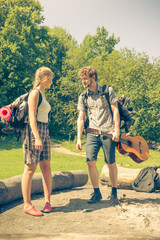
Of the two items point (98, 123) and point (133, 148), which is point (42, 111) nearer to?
point (98, 123)

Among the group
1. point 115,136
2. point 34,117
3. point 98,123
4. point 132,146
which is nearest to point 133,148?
point 132,146

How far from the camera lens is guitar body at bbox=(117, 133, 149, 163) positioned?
5203 mm

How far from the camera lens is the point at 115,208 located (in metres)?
4.71

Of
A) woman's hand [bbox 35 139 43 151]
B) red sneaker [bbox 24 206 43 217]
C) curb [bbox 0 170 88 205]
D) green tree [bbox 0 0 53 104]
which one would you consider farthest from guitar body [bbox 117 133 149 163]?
green tree [bbox 0 0 53 104]

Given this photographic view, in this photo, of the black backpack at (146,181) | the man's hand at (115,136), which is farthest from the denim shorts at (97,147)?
the black backpack at (146,181)

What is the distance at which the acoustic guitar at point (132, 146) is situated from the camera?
5.17 metres

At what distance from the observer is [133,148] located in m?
5.36

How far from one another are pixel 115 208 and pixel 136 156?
1132 millimetres

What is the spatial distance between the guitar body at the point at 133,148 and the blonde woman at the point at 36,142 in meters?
1.44

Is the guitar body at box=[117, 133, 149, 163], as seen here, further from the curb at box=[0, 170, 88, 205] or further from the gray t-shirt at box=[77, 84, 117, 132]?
the curb at box=[0, 170, 88, 205]

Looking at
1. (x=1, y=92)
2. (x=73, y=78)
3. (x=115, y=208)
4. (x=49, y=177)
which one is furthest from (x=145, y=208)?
(x=73, y=78)

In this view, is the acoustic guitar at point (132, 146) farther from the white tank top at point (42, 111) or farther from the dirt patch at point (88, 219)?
the white tank top at point (42, 111)

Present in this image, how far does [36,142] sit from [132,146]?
6.57ft

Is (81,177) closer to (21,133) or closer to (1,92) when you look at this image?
(21,133)
